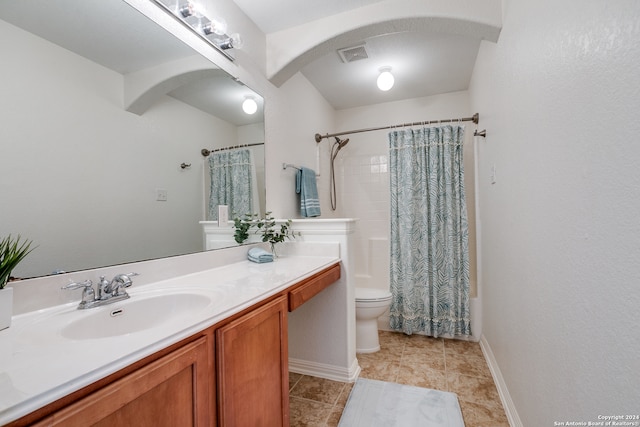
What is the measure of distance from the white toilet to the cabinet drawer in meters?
0.56

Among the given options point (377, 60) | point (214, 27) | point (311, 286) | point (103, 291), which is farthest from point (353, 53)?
point (103, 291)

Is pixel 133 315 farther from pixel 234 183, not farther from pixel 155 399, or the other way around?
pixel 234 183

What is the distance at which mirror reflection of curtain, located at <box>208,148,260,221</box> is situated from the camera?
155 centimetres

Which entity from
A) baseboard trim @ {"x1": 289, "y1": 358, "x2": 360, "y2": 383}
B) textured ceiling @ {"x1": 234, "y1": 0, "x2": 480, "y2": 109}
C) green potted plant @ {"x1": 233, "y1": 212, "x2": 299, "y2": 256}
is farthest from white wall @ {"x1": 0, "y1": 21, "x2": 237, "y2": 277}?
baseboard trim @ {"x1": 289, "y1": 358, "x2": 360, "y2": 383}

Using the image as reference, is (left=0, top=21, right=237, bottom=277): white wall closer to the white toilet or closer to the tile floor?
the tile floor

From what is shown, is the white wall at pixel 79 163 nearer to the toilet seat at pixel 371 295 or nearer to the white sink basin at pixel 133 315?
the white sink basin at pixel 133 315

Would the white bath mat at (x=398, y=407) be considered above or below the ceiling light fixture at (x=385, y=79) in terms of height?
below

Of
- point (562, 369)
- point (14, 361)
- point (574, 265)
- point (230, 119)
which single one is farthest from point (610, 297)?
point (230, 119)

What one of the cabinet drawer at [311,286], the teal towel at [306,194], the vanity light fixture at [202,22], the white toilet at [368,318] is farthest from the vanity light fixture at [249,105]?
the white toilet at [368,318]

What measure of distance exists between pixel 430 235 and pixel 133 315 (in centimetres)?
218

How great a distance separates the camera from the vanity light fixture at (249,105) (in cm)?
178

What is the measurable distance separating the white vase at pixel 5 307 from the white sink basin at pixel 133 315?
0.41 ft

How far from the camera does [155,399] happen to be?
627mm

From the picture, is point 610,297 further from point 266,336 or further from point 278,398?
point 278,398
